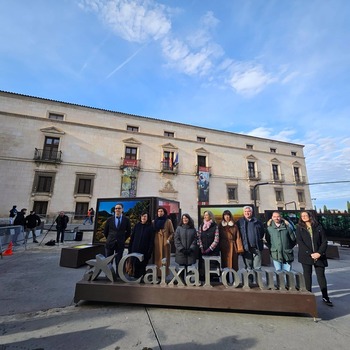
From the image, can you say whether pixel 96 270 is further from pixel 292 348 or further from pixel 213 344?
pixel 292 348

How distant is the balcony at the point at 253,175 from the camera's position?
27.7 metres

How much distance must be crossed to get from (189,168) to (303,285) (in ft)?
71.9

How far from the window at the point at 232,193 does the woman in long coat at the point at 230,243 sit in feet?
73.0

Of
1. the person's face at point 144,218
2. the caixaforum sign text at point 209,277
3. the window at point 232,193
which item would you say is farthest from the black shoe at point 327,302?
the window at point 232,193

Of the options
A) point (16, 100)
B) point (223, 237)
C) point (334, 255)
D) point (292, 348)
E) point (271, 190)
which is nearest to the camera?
point (292, 348)

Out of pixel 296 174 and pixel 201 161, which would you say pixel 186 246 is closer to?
pixel 201 161

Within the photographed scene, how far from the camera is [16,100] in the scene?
63.3 ft

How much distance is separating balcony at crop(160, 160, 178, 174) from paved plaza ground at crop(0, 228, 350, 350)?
19610 millimetres

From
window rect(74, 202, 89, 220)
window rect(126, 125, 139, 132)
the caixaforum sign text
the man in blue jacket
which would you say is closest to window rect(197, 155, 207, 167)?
window rect(126, 125, 139, 132)

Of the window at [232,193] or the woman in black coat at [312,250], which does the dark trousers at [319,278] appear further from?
the window at [232,193]

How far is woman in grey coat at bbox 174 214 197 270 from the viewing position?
13.4 ft

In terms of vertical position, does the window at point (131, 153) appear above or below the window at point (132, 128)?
below

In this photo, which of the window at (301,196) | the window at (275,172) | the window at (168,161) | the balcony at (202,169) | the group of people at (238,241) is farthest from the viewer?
the window at (301,196)

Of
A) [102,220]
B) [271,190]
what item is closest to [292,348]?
[102,220]
